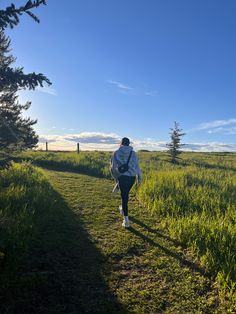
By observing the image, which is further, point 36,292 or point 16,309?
point 36,292

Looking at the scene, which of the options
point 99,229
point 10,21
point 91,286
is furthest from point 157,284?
point 10,21

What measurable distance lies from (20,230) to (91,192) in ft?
21.5

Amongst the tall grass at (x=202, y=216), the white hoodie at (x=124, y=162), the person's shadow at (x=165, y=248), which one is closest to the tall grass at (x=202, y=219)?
the tall grass at (x=202, y=216)

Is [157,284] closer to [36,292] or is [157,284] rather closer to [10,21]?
[36,292]

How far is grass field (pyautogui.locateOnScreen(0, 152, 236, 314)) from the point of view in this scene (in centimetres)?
531

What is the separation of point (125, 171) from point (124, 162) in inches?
10.9

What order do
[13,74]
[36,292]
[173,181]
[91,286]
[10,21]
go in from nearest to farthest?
[36,292] < [91,286] < [10,21] < [13,74] < [173,181]

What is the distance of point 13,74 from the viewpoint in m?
7.11

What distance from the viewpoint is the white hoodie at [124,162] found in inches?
371

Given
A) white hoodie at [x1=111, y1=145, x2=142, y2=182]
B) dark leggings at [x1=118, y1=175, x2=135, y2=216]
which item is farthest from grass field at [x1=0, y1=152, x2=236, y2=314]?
white hoodie at [x1=111, y1=145, x2=142, y2=182]

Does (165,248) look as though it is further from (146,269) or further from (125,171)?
(125,171)

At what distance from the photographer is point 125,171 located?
30.7 feet

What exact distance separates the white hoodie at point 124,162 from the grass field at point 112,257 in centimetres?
157

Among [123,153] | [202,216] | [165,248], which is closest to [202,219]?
[202,216]
